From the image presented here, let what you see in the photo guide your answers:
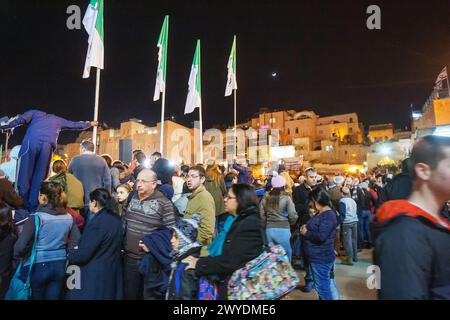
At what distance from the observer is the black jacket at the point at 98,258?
134 inches

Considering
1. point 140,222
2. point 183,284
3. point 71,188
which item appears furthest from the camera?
point 71,188

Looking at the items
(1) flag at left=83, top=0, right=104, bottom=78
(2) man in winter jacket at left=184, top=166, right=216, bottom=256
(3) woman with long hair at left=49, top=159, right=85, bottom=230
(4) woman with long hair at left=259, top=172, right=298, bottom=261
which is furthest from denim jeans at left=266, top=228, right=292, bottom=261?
(1) flag at left=83, top=0, right=104, bottom=78

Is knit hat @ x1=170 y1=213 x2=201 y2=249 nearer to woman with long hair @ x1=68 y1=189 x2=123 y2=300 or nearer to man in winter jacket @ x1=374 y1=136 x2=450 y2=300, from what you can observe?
woman with long hair @ x1=68 y1=189 x2=123 y2=300

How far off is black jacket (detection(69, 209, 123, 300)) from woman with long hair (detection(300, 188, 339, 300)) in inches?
131

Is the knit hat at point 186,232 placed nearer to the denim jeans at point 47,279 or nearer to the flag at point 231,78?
the denim jeans at point 47,279

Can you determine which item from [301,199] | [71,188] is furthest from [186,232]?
[301,199]

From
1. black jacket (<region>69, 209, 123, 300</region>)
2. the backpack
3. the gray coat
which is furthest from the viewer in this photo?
the gray coat

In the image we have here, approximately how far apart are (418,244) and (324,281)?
12.8ft

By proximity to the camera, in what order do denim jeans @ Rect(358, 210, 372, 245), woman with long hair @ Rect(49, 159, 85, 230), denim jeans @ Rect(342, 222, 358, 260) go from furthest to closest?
denim jeans @ Rect(358, 210, 372, 245)
denim jeans @ Rect(342, 222, 358, 260)
woman with long hair @ Rect(49, 159, 85, 230)

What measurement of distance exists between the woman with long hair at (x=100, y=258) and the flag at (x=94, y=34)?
285 inches

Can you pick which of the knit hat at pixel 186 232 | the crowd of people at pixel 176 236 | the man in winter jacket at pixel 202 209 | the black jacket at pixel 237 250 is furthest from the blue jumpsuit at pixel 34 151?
the black jacket at pixel 237 250

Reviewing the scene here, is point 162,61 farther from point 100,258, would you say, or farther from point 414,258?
point 414,258

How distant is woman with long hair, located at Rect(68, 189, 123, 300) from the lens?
11.2 feet

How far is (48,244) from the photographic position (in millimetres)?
3658
